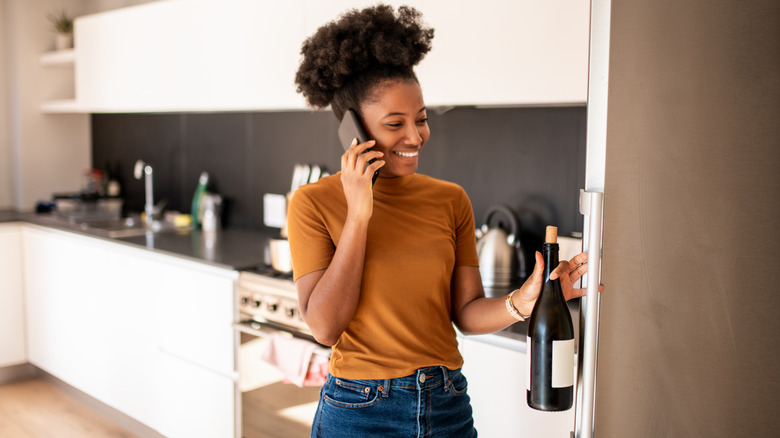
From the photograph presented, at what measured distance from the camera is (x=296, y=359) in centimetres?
232

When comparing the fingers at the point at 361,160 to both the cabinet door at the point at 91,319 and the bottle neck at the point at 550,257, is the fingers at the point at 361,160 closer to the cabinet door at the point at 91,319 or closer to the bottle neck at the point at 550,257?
the bottle neck at the point at 550,257

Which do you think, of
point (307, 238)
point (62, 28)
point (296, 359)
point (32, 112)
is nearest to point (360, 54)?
point (307, 238)

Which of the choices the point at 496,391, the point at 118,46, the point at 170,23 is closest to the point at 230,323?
the point at 496,391

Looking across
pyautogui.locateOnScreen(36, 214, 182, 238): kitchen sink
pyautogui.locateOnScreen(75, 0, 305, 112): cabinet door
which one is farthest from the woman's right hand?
pyautogui.locateOnScreen(36, 214, 182, 238): kitchen sink

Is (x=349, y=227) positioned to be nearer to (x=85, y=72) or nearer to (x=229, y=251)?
(x=229, y=251)

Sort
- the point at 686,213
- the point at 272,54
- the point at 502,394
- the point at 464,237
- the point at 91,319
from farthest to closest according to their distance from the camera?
the point at 91,319
the point at 272,54
the point at 502,394
the point at 464,237
the point at 686,213

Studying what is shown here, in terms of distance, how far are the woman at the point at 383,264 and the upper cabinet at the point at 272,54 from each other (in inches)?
27.0

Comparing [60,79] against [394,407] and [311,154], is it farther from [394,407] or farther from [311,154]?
[394,407]

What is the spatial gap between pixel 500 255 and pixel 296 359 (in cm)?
73

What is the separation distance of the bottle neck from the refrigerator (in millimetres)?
119

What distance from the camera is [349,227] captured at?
1.22 m

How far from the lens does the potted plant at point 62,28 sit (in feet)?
13.3

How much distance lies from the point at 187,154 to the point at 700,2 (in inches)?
129

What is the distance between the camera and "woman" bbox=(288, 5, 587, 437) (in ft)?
4.08
